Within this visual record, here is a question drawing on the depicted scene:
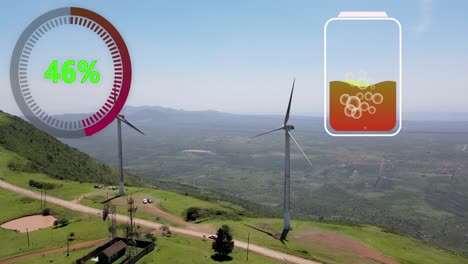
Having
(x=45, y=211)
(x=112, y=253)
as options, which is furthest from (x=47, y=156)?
(x=112, y=253)

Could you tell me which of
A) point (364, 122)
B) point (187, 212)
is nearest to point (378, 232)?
point (187, 212)

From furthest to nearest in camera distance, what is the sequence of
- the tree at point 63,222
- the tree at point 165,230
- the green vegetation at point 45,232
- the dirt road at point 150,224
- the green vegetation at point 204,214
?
the green vegetation at point 204,214 → the tree at point 63,222 → the tree at point 165,230 → the green vegetation at point 45,232 → the dirt road at point 150,224

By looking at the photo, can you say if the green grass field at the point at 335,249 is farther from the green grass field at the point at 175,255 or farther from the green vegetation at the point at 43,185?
the green vegetation at the point at 43,185

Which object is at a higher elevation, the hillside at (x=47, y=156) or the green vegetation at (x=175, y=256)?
the hillside at (x=47, y=156)

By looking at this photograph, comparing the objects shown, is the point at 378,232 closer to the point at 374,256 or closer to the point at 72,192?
the point at 374,256

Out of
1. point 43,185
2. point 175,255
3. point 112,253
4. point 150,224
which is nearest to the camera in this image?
point 112,253

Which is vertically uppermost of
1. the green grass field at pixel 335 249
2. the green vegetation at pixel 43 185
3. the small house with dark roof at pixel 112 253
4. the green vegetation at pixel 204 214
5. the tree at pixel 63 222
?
the green vegetation at pixel 43 185

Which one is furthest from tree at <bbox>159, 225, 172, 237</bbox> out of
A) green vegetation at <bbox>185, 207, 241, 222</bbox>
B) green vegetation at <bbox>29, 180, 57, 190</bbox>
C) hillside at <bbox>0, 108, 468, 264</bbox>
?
green vegetation at <bbox>29, 180, 57, 190</bbox>

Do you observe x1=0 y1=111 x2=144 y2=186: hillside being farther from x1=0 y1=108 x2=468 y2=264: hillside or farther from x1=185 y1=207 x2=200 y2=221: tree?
x1=185 y1=207 x2=200 y2=221: tree

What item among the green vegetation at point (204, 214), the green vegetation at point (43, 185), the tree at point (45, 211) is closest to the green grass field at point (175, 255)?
the green vegetation at point (204, 214)

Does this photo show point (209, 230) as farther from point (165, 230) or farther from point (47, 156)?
point (47, 156)
